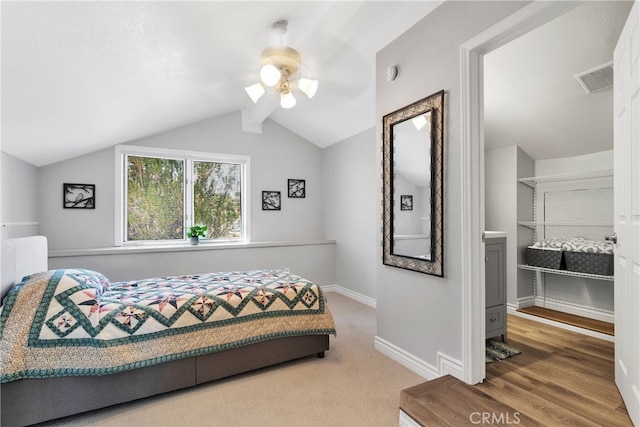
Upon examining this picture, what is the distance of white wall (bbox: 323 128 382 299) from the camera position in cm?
425

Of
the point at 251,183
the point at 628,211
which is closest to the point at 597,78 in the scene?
the point at 628,211

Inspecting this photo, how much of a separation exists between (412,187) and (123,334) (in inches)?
87.4

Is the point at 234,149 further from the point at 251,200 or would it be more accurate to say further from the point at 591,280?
the point at 591,280

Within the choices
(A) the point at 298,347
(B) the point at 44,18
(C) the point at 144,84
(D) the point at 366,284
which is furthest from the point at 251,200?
(B) the point at 44,18

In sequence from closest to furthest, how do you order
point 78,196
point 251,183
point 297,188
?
1. point 78,196
2. point 251,183
3. point 297,188

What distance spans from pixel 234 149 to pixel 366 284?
2692mm

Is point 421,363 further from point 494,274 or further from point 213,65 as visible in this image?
point 213,65

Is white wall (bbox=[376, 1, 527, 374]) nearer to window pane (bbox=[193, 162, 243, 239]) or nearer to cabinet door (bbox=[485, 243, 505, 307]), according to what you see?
cabinet door (bbox=[485, 243, 505, 307])

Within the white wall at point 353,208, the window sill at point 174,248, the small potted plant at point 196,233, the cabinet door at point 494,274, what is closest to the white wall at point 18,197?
the window sill at point 174,248

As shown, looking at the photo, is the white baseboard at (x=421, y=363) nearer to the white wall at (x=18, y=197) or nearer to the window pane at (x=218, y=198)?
the window pane at (x=218, y=198)

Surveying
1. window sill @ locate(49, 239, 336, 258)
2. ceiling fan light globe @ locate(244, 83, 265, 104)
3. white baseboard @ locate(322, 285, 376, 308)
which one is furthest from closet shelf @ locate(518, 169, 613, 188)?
ceiling fan light globe @ locate(244, 83, 265, 104)

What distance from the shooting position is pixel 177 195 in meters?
4.46

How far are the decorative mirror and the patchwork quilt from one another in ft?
2.71

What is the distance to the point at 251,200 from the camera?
4812mm
